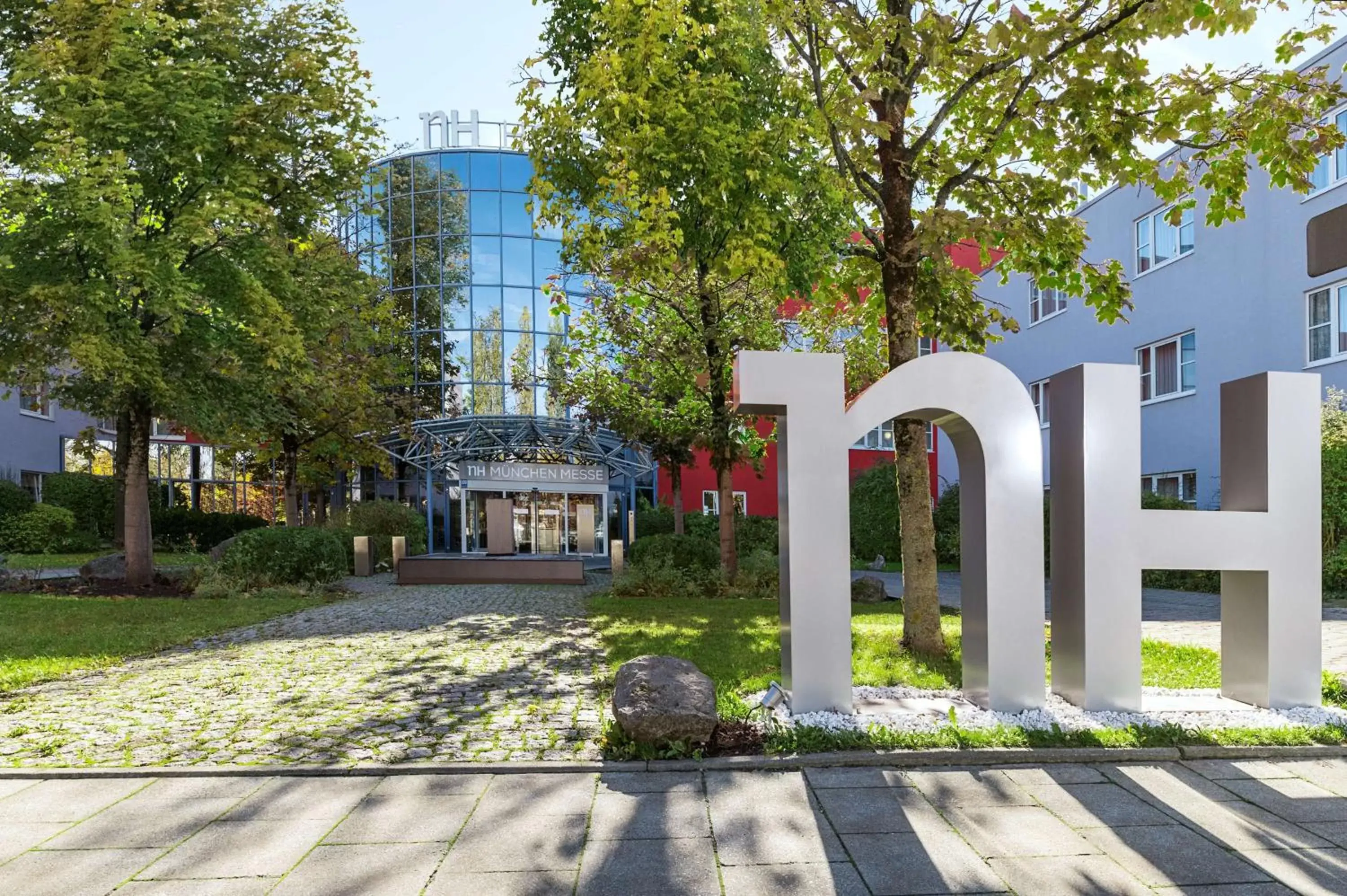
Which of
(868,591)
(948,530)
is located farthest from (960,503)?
(948,530)

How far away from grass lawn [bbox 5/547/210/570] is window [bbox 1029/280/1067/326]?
77.0ft

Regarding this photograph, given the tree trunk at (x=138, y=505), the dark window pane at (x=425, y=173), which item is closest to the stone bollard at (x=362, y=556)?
the tree trunk at (x=138, y=505)

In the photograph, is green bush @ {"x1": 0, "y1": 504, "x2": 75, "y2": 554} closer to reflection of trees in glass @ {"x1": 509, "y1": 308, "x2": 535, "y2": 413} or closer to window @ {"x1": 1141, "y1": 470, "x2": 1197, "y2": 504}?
reflection of trees in glass @ {"x1": 509, "y1": 308, "x2": 535, "y2": 413}

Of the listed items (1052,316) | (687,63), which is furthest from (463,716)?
(1052,316)

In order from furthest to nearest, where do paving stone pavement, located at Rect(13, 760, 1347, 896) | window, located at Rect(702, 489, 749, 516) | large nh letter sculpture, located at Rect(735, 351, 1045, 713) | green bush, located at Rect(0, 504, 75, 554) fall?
window, located at Rect(702, 489, 749, 516) < green bush, located at Rect(0, 504, 75, 554) < large nh letter sculpture, located at Rect(735, 351, 1045, 713) < paving stone pavement, located at Rect(13, 760, 1347, 896)

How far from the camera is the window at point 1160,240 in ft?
73.1

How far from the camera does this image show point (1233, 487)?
23.6 ft

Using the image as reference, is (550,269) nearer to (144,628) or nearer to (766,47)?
(766,47)

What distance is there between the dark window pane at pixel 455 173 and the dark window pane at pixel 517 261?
8.41 feet

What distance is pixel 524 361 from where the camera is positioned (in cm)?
3309

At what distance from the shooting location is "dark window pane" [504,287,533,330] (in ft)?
113

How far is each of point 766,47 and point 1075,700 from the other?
33.1 feet

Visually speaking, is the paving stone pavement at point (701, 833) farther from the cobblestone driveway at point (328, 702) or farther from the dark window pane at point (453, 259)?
the dark window pane at point (453, 259)

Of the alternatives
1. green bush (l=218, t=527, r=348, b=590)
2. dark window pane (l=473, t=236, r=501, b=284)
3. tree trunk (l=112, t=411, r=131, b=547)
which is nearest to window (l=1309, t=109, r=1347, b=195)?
green bush (l=218, t=527, r=348, b=590)
